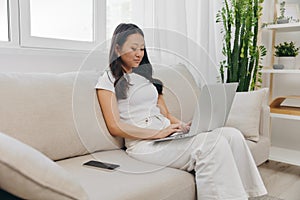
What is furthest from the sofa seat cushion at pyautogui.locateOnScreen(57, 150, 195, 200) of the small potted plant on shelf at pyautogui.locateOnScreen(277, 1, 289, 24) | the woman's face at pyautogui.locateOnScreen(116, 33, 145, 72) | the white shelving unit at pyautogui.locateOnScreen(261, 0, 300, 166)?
the small potted plant on shelf at pyautogui.locateOnScreen(277, 1, 289, 24)

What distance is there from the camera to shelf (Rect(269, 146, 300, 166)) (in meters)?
2.42

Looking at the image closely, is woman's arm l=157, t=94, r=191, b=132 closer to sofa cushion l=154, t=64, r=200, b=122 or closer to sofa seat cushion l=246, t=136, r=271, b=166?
sofa cushion l=154, t=64, r=200, b=122

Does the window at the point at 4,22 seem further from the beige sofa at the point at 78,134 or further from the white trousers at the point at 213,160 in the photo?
the white trousers at the point at 213,160

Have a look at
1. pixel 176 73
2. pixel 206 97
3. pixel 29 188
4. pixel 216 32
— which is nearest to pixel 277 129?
pixel 216 32

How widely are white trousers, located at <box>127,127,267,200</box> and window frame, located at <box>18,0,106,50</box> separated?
0.82 m

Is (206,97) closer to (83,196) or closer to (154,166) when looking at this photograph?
(154,166)

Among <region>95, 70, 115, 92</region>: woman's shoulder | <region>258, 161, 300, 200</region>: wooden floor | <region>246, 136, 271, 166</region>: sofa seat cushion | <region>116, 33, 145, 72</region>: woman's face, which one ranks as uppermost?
<region>116, 33, 145, 72</region>: woman's face

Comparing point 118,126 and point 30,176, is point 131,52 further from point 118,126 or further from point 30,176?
point 30,176

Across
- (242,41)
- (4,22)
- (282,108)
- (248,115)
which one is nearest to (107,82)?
(4,22)

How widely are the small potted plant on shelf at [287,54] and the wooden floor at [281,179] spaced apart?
0.83 metres

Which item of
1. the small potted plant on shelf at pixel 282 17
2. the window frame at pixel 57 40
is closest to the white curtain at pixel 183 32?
the window frame at pixel 57 40

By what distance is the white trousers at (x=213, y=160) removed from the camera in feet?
4.16

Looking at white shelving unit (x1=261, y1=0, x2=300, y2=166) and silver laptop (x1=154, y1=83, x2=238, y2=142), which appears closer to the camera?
silver laptop (x1=154, y1=83, x2=238, y2=142)

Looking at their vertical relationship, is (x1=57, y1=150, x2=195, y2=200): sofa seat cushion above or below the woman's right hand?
below
